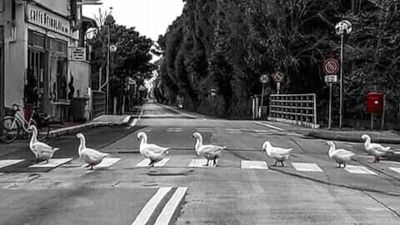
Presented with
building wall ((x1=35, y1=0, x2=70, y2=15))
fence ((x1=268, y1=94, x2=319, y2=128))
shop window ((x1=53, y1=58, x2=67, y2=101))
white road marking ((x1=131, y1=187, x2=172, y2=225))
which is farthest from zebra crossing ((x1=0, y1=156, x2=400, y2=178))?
shop window ((x1=53, y1=58, x2=67, y2=101))

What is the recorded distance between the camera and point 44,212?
385 inches

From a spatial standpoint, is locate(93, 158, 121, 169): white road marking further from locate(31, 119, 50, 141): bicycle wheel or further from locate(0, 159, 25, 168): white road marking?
locate(31, 119, 50, 141): bicycle wheel

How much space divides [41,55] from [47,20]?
5.08 ft

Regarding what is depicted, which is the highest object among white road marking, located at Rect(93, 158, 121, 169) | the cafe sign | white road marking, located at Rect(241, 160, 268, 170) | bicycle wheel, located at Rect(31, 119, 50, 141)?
the cafe sign

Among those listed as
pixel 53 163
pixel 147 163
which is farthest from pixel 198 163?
pixel 53 163

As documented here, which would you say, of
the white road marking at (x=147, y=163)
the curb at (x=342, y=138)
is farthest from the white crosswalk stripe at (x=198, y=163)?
the curb at (x=342, y=138)

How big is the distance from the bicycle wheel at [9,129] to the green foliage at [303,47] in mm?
19299

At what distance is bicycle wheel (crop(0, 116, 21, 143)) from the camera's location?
72.3 feet

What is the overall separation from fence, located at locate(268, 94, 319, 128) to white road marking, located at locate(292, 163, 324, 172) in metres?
17.4

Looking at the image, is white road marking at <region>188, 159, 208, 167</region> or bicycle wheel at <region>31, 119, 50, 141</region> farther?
bicycle wheel at <region>31, 119, 50, 141</region>

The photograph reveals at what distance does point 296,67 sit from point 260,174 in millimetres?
29872

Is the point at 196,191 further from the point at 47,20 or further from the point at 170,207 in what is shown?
the point at 47,20

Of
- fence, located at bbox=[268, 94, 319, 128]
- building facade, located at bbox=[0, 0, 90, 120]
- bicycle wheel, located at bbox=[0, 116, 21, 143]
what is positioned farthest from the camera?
fence, located at bbox=[268, 94, 319, 128]

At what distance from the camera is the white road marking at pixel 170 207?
9078 mm
